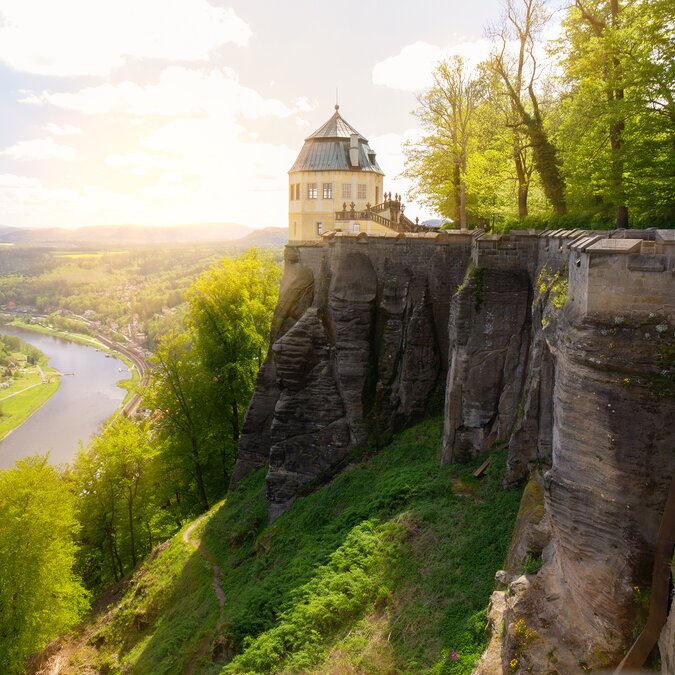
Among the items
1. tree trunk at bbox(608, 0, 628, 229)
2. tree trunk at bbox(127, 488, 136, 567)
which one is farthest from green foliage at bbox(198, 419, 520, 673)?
→ tree trunk at bbox(127, 488, 136, 567)

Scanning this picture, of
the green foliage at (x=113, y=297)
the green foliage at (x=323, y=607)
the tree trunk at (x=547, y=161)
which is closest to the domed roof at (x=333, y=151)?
the tree trunk at (x=547, y=161)

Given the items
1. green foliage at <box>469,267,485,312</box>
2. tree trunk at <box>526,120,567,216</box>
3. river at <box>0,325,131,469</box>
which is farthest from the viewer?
river at <box>0,325,131,469</box>

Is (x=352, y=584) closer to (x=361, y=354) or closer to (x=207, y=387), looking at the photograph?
(x=361, y=354)

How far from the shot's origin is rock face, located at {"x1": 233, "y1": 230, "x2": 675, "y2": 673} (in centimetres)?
756

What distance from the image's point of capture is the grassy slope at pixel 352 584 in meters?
11.5

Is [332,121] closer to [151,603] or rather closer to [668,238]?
[151,603]

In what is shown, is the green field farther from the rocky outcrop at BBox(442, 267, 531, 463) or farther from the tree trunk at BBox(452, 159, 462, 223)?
the rocky outcrop at BBox(442, 267, 531, 463)

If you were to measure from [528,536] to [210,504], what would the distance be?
922 inches

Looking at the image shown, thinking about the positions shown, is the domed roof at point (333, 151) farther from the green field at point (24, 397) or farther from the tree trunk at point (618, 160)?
the green field at point (24, 397)

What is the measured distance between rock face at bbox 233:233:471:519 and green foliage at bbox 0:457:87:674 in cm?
824

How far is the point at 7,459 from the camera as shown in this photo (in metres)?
62.2

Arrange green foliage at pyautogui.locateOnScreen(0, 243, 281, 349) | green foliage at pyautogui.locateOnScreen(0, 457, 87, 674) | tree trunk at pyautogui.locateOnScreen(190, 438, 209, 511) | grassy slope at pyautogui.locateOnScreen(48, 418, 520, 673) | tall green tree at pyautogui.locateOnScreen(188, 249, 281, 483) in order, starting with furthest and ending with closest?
green foliage at pyautogui.locateOnScreen(0, 243, 281, 349) < tall green tree at pyautogui.locateOnScreen(188, 249, 281, 483) < tree trunk at pyautogui.locateOnScreen(190, 438, 209, 511) < green foliage at pyautogui.locateOnScreen(0, 457, 87, 674) < grassy slope at pyautogui.locateOnScreen(48, 418, 520, 673)

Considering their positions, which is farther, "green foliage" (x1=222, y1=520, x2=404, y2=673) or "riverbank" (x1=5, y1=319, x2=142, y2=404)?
"riverbank" (x1=5, y1=319, x2=142, y2=404)

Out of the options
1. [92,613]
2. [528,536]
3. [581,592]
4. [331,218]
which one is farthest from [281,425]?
[331,218]
